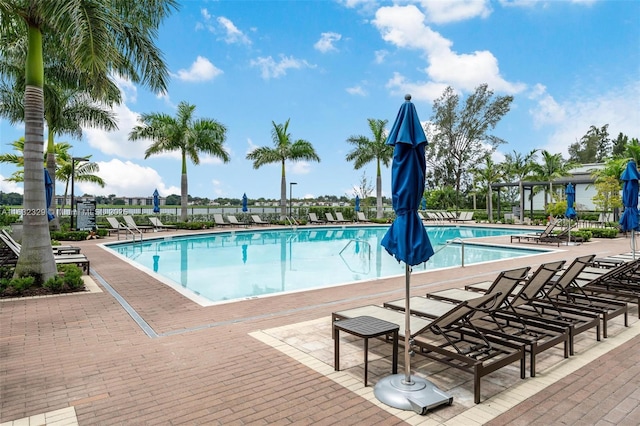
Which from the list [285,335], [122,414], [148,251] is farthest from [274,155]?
[122,414]

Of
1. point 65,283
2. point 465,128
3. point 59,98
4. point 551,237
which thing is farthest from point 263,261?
point 465,128

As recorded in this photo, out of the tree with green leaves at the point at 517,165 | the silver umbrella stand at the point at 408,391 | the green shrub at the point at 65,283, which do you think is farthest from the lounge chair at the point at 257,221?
the silver umbrella stand at the point at 408,391

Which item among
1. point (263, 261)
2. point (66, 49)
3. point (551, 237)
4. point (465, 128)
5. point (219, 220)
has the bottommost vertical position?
point (263, 261)

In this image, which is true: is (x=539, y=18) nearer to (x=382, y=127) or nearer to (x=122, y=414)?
(x=382, y=127)

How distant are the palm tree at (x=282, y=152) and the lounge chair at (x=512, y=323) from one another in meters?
24.2

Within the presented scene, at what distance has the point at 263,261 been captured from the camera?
1342 cm

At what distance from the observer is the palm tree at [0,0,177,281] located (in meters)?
6.54

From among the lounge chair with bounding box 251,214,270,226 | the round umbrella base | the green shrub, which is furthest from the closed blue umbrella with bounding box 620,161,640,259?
the lounge chair with bounding box 251,214,270,226

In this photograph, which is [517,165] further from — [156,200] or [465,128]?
[156,200]

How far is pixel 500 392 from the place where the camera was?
3.47 meters

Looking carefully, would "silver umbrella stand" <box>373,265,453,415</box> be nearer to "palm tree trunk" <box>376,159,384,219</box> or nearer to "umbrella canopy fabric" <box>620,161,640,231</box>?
"umbrella canopy fabric" <box>620,161,640,231</box>

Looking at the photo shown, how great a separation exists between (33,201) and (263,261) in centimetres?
719

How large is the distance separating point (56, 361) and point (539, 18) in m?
23.5

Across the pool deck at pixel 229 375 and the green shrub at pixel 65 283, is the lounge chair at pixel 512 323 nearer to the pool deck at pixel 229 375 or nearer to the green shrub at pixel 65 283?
the pool deck at pixel 229 375
